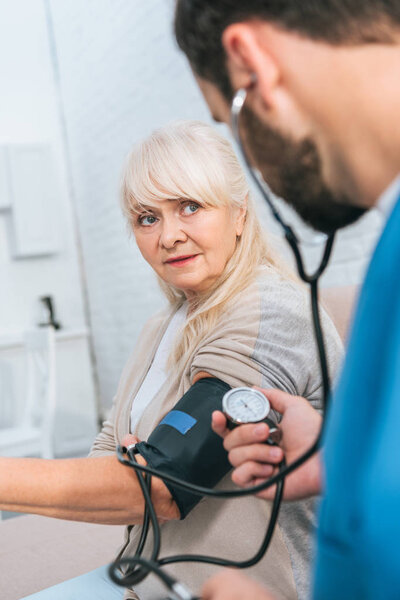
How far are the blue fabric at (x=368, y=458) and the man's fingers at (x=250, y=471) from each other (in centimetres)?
25

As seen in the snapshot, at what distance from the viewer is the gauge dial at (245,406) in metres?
0.70

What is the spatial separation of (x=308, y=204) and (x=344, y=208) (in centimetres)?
3

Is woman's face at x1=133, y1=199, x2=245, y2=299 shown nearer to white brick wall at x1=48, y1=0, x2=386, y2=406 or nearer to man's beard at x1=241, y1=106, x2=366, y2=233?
man's beard at x1=241, y1=106, x2=366, y2=233

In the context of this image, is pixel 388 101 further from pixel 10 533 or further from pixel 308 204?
pixel 10 533

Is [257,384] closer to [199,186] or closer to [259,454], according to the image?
[259,454]

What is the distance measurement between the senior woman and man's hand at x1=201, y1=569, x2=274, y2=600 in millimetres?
351

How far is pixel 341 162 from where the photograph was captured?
50 cm

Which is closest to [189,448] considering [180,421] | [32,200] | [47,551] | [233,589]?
[180,421]

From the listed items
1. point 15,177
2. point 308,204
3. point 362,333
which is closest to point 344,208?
point 308,204

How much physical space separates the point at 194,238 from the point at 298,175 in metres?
0.55

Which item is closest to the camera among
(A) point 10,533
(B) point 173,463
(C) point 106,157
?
(B) point 173,463

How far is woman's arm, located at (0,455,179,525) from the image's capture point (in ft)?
2.69

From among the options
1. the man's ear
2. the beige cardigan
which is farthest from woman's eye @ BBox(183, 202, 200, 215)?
the man's ear

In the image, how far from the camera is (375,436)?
15.0 inches
